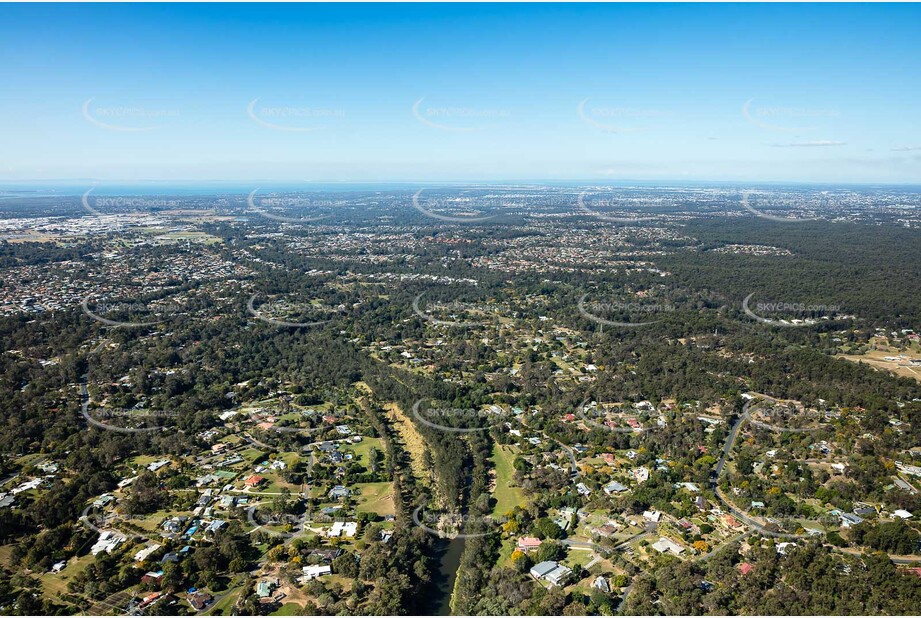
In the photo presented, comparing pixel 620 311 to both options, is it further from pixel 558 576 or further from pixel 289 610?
pixel 289 610

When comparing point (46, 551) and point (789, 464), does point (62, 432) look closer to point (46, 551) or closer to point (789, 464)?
point (46, 551)

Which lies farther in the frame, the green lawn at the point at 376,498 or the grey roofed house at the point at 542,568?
the green lawn at the point at 376,498

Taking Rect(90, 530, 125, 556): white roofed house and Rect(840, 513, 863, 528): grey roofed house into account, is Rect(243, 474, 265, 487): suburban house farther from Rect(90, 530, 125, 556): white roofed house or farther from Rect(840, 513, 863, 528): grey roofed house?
Rect(840, 513, 863, 528): grey roofed house

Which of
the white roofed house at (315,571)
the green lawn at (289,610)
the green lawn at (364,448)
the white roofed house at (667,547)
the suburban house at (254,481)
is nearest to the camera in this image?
the green lawn at (289,610)

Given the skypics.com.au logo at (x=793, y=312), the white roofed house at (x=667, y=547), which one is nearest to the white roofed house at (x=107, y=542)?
the white roofed house at (x=667, y=547)

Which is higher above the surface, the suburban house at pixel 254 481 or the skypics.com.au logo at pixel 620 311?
the skypics.com.au logo at pixel 620 311

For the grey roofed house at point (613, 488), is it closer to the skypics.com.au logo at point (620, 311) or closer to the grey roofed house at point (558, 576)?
the grey roofed house at point (558, 576)

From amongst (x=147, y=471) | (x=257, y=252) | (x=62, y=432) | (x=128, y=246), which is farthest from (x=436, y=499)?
(x=128, y=246)

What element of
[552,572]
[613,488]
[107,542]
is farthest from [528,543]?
[107,542]
